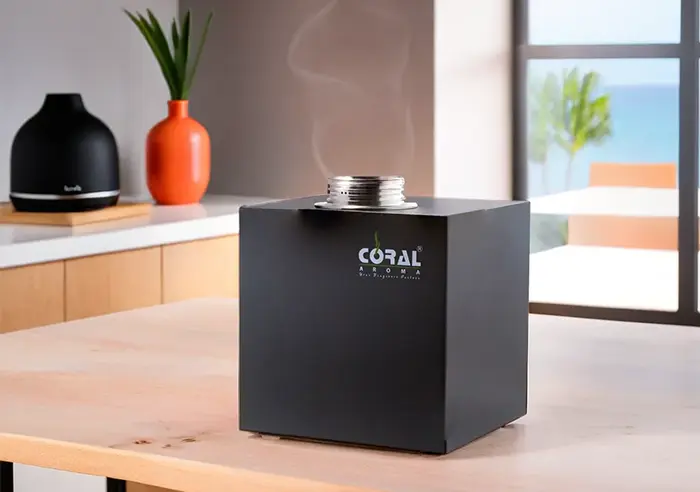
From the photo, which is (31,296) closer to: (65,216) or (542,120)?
(65,216)

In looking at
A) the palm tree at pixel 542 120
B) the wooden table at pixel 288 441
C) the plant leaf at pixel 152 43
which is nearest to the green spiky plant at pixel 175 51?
the plant leaf at pixel 152 43

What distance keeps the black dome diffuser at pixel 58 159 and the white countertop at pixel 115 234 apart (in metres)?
0.10

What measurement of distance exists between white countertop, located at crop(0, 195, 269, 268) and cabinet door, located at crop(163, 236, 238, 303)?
28 mm

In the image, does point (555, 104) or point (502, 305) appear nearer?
point (502, 305)

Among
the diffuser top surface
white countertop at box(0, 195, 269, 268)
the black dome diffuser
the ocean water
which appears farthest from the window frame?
the diffuser top surface

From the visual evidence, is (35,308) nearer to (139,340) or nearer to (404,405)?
(139,340)

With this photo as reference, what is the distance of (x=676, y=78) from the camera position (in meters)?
3.99

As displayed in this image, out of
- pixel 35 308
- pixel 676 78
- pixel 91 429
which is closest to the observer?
pixel 91 429

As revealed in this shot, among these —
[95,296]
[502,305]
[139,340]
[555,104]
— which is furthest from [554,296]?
[502,305]

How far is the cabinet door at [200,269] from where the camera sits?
3363 millimetres

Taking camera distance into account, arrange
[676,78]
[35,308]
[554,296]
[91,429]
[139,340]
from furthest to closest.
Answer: [554,296], [676,78], [35,308], [139,340], [91,429]

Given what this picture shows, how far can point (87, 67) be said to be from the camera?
3930mm

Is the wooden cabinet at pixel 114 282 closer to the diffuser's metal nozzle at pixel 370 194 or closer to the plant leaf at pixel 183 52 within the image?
the plant leaf at pixel 183 52

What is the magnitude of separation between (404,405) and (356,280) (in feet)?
0.38
